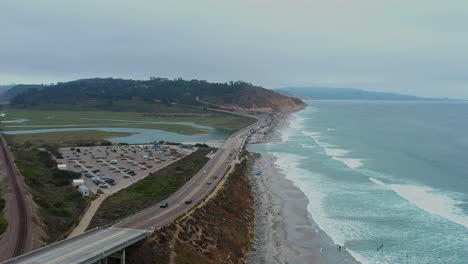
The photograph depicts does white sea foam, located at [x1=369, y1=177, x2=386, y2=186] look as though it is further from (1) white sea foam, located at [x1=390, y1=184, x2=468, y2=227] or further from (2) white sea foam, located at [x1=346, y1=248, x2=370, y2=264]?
(2) white sea foam, located at [x1=346, y1=248, x2=370, y2=264]

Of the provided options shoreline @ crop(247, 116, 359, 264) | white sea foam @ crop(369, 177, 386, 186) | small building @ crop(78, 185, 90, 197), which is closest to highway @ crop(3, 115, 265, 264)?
shoreline @ crop(247, 116, 359, 264)

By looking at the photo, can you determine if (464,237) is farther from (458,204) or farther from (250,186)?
(250,186)

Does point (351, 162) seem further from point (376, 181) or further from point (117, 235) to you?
point (117, 235)

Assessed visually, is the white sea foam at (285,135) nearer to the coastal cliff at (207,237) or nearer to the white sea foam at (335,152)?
the white sea foam at (335,152)

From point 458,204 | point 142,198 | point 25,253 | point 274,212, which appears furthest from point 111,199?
point 458,204

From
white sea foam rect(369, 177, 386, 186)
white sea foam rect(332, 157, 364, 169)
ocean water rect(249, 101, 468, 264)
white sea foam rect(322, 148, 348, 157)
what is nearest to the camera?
ocean water rect(249, 101, 468, 264)

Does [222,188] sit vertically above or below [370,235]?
above

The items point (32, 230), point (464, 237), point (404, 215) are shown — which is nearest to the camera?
point (32, 230)

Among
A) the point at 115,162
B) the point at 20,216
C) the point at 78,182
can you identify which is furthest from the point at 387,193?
the point at 20,216
